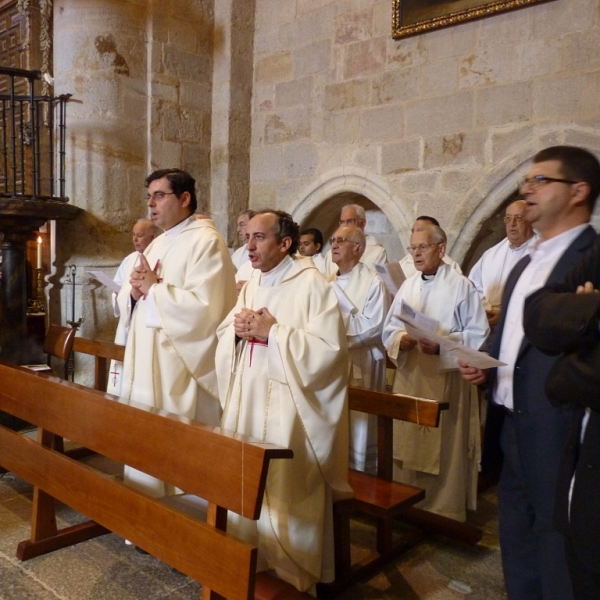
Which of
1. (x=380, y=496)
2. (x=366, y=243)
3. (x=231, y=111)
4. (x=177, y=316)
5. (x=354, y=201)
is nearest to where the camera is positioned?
(x=380, y=496)

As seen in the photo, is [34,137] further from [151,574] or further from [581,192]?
[581,192]

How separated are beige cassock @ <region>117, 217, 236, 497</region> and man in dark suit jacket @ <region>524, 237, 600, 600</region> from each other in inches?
72.0

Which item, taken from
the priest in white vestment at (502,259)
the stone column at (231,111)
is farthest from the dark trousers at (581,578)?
the stone column at (231,111)

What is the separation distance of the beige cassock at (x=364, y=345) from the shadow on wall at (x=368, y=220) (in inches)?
100

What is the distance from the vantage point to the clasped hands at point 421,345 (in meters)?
3.38

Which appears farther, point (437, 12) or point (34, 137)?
point (437, 12)

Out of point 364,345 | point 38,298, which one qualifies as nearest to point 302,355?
point 364,345

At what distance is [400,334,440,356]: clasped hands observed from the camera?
11.1ft

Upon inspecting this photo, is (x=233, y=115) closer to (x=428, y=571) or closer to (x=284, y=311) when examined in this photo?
(x=284, y=311)

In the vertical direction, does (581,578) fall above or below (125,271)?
below

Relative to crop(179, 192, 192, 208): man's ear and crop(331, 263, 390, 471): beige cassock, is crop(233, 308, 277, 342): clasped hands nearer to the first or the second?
crop(179, 192, 192, 208): man's ear

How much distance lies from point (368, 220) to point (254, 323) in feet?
15.4

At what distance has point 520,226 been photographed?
439 centimetres

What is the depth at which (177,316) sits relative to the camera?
309 cm
